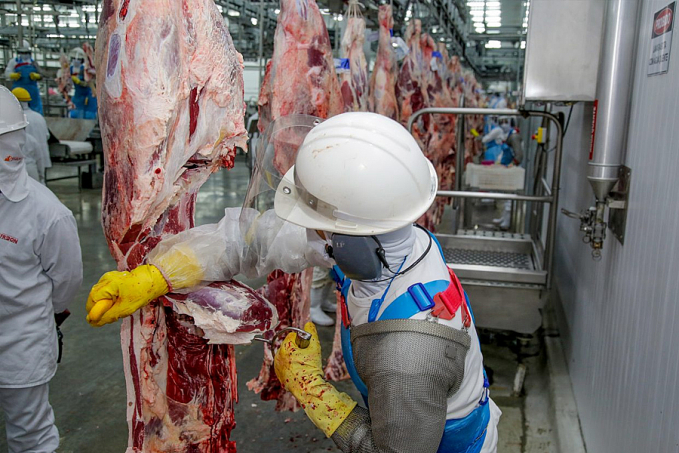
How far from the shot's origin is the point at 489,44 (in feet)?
48.2

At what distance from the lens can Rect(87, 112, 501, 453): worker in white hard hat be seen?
1.31 m

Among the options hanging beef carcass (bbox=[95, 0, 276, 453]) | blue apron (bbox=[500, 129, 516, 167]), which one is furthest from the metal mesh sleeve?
blue apron (bbox=[500, 129, 516, 167])

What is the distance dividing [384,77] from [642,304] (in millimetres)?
3517

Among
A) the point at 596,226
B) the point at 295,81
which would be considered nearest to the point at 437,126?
the point at 295,81

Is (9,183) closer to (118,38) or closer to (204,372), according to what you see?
(118,38)

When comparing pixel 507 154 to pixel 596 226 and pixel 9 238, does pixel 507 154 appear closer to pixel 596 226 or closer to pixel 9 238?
pixel 596 226

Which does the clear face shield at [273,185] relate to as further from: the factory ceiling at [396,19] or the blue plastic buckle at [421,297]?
the factory ceiling at [396,19]

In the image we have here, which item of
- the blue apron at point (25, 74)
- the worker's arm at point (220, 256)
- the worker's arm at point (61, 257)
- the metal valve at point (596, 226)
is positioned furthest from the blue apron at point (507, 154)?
the worker's arm at point (220, 256)

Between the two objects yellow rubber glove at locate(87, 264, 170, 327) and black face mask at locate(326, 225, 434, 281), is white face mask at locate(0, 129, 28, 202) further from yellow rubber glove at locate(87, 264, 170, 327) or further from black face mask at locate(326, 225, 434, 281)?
black face mask at locate(326, 225, 434, 281)

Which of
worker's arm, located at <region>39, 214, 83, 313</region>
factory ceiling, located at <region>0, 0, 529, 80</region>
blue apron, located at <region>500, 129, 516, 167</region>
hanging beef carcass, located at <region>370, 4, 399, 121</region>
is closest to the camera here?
worker's arm, located at <region>39, 214, 83, 313</region>

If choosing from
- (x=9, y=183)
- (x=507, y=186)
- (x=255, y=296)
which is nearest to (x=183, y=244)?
(x=255, y=296)

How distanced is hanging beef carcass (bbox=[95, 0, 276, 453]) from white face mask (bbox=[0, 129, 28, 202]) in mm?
572

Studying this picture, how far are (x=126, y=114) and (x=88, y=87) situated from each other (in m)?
11.3

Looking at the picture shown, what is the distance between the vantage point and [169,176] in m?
1.69
